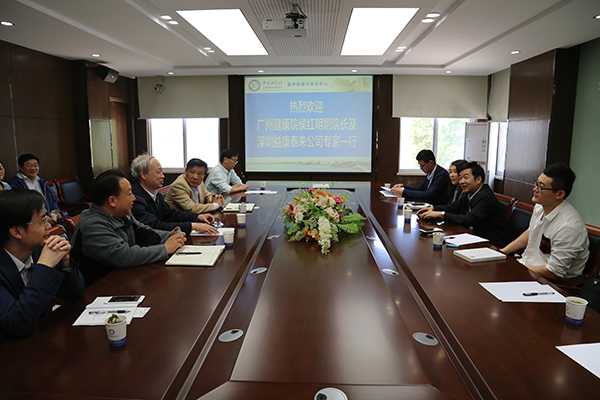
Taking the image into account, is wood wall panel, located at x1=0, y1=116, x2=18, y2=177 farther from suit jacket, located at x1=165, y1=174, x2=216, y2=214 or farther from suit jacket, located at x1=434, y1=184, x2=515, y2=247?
suit jacket, located at x1=434, y1=184, x2=515, y2=247

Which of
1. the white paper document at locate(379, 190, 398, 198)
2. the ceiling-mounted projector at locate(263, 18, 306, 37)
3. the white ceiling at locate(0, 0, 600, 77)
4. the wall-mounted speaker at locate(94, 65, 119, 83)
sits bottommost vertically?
the white paper document at locate(379, 190, 398, 198)

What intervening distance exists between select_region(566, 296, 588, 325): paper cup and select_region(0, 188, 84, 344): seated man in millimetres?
1981

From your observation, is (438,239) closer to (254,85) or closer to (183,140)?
(254,85)

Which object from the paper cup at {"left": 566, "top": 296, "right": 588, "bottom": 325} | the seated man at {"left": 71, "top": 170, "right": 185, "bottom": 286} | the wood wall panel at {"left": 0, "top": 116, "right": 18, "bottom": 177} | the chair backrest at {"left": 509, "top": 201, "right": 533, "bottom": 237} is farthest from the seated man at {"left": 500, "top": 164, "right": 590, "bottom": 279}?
the wood wall panel at {"left": 0, "top": 116, "right": 18, "bottom": 177}

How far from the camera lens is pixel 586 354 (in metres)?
1.28

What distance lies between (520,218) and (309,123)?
16.9ft

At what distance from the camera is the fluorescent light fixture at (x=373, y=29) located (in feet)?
13.6

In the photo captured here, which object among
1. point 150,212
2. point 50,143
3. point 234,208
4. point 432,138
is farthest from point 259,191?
point 432,138

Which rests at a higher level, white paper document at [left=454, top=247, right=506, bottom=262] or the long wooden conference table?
white paper document at [left=454, top=247, right=506, bottom=262]

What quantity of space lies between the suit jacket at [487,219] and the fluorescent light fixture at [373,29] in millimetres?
2090

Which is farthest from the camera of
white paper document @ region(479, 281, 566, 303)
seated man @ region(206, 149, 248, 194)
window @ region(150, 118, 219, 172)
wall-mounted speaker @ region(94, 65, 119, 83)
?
window @ region(150, 118, 219, 172)

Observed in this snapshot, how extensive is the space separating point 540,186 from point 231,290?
2.04 metres

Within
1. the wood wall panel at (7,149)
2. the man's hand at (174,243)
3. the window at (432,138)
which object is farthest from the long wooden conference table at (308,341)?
the window at (432,138)

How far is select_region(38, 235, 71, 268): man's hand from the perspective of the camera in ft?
4.96
